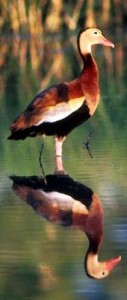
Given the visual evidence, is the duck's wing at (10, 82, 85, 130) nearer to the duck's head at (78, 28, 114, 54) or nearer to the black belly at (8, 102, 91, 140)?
the black belly at (8, 102, 91, 140)

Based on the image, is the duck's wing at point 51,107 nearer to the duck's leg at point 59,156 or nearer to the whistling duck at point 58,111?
the whistling duck at point 58,111

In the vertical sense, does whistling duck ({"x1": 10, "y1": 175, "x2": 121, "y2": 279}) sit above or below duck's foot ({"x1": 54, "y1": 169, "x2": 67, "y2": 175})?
above

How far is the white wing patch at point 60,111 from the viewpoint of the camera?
30.3ft

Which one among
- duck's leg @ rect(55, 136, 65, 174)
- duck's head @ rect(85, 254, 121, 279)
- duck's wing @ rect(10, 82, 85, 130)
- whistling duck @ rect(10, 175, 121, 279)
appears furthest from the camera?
duck's wing @ rect(10, 82, 85, 130)

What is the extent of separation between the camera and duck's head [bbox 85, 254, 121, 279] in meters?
5.50

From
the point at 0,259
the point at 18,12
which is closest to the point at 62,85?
the point at 0,259

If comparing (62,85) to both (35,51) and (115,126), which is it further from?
(35,51)

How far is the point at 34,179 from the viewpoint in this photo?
8.44 meters

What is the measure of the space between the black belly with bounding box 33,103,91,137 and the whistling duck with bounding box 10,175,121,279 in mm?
828

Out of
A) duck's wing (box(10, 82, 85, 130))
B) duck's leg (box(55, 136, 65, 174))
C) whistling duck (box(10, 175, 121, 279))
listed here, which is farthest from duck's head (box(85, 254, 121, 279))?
duck's wing (box(10, 82, 85, 130))

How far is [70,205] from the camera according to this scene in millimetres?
7219

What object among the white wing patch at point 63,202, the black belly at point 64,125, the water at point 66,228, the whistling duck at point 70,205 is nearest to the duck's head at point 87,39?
the water at point 66,228

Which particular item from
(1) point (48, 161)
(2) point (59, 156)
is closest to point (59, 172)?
(2) point (59, 156)

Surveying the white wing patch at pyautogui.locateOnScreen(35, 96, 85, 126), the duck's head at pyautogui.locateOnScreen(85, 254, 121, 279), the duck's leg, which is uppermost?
the duck's head at pyautogui.locateOnScreen(85, 254, 121, 279)
